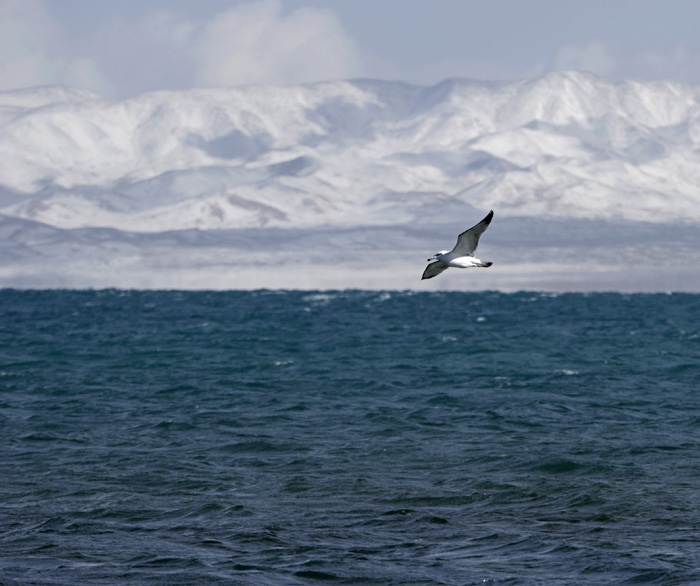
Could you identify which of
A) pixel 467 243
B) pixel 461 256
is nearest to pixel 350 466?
pixel 461 256

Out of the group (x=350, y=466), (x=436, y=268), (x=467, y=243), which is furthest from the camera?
(x=350, y=466)

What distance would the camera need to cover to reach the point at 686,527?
65.5 feet

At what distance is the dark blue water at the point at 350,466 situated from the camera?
59.4 feet

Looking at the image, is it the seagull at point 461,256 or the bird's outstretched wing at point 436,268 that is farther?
the bird's outstretched wing at point 436,268

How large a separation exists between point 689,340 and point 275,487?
43.7 meters

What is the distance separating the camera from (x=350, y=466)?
85.1ft

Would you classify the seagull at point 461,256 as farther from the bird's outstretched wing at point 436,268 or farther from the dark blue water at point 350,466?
the dark blue water at point 350,466

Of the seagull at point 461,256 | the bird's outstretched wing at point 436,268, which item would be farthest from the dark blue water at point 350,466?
the seagull at point 461,256

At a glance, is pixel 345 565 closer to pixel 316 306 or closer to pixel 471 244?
pixel 471 244

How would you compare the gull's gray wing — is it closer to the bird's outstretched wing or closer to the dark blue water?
the bird's outstretched wing

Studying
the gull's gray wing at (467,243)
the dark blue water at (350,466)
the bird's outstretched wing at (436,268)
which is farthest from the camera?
the bird's outstretched wing at (436,268)

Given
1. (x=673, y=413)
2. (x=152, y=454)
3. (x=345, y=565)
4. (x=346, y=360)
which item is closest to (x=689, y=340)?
(x=346, y=360)

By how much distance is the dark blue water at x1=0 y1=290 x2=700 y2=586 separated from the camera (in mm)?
18109

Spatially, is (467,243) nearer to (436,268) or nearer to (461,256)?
(461,256)
